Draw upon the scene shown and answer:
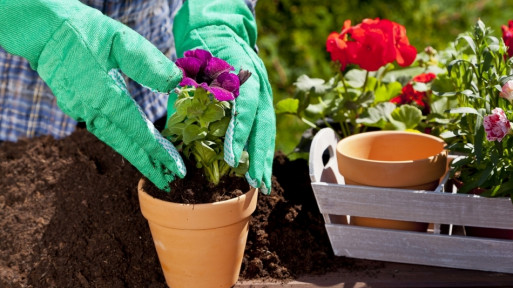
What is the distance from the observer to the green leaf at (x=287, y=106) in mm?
1999

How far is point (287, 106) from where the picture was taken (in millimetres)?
2016

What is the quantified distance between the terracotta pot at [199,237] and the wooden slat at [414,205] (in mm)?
225

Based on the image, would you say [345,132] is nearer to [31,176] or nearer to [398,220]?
[398,220]

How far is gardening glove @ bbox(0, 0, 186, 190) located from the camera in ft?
4.48

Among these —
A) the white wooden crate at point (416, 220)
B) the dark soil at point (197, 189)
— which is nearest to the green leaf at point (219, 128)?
the dark soil at point (197, 189)

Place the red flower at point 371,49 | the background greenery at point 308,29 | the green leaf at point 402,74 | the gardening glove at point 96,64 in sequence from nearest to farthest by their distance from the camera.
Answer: the gardening glove at point 96,64, the red flower at point 371,49, the green leaf at point 402,74, the background greenery at point 308,29

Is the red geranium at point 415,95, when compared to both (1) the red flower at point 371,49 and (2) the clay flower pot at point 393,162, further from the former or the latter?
(2) the clay flower pot at point 393,162

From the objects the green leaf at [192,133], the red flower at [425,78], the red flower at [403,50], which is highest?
the red flower at [403,50]

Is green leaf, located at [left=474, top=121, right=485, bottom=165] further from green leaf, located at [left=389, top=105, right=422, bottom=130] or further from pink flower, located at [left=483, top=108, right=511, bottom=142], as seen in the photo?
green leaf, located at [left=389, top=105, right=422, bottom=130]

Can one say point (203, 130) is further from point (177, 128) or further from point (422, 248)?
point (422, 248)

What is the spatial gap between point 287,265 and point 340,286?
0.14 m

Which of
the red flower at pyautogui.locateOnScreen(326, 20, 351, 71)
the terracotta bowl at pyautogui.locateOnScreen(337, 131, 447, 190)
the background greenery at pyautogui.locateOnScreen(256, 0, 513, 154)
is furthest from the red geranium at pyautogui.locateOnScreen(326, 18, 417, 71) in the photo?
the background greenery at pyautogui.locateOnScreen(256, 0, 513, 154)

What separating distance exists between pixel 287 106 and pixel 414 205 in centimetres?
58

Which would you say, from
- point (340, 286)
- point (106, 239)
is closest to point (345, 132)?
point (340, 286)
